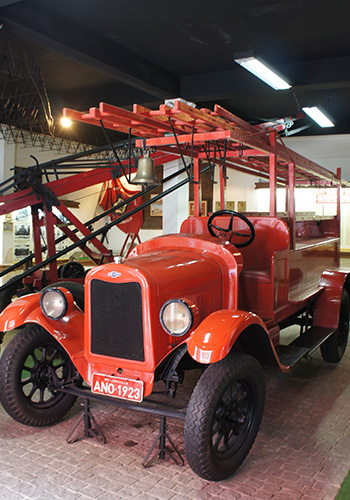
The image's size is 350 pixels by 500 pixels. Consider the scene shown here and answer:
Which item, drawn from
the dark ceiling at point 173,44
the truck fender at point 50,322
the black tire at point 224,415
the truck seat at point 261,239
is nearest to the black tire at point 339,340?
the truck seat at point 261,239

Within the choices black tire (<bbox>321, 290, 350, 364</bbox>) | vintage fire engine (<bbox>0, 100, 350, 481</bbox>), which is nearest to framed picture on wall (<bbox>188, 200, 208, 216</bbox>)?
black tire (<bbox>321, 290, 350, 364</bbox>)

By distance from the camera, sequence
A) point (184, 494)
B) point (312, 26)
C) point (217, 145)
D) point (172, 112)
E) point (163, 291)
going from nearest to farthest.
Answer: point (184, 494)
point (163, 291)
point (172, 112)
point (217, 145)
point (312, 26)

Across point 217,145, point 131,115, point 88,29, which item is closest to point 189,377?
point 217,145

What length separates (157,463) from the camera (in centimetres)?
278

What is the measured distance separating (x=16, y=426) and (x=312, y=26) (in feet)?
17.7

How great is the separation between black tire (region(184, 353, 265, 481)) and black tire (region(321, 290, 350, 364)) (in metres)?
1.97

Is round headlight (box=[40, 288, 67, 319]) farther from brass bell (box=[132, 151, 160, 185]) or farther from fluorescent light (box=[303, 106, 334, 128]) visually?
fluorescent light (box=[303, 106, 334, 128])

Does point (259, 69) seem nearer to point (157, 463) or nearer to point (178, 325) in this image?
point (178, 325)

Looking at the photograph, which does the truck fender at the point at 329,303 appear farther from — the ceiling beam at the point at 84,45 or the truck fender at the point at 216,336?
the ceiling beam at the point at 84,45

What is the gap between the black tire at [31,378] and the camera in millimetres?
3016

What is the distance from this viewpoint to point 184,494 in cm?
247

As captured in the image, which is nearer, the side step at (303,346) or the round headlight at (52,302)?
the round headlight at (52,302)

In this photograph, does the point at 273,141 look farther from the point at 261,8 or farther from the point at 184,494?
the point at 184,494

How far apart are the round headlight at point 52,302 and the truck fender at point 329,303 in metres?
2.68
